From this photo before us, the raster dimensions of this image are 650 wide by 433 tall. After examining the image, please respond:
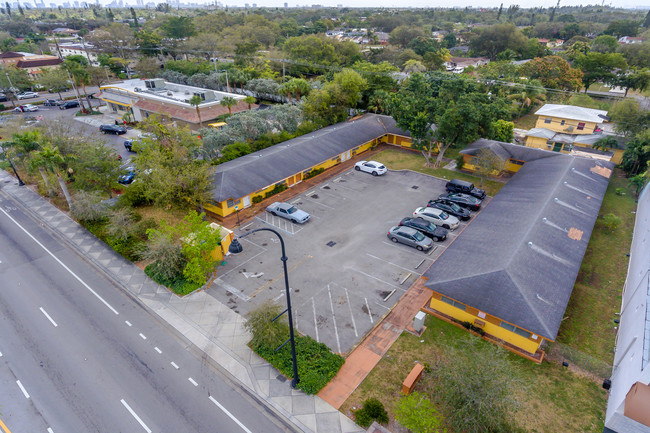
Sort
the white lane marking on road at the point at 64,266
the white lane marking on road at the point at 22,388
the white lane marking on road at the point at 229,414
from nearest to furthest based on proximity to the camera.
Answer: the white lane marking on road at the point at 229,414 < the white lane marking on road at the point at 22,388 < the white lane marking on road at the point at 64,266

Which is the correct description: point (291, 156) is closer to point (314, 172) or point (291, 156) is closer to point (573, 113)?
point (314, 172)

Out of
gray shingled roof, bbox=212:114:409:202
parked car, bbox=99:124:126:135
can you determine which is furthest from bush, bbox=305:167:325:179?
parked car, bbox=99:124:126:135

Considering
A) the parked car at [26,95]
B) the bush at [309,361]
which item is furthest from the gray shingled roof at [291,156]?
the parked car at [26,95]

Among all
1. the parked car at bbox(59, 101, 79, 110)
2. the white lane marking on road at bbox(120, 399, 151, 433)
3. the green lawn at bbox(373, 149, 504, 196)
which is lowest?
A: the green lawn at bbox(373, 149, 504, 196)

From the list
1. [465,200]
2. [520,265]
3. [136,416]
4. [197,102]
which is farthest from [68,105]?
[520,265]

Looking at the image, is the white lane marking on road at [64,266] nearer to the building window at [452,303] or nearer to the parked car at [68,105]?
the building window at [452,303]

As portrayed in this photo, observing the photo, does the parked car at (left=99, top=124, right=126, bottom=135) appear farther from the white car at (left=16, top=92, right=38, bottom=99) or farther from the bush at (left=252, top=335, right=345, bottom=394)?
the bush at (left=252, top=335, right=345, bottom=394)
